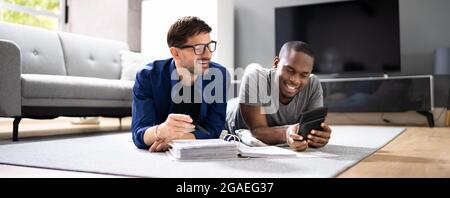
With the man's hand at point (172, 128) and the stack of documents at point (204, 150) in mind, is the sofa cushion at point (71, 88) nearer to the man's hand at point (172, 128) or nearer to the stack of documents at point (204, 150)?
the man's hand at point (172, 128)

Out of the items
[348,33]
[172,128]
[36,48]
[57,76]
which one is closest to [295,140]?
Answer: [172,128]

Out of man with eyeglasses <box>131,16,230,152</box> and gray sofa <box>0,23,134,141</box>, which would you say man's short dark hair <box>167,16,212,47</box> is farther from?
gray sofa <box>0,23,134,141</box>

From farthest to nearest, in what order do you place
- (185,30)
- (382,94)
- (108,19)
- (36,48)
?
(108,19), (382,94), (36,48), (185,30)

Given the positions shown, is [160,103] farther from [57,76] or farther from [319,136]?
[57,76]

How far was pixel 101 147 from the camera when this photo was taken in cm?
179

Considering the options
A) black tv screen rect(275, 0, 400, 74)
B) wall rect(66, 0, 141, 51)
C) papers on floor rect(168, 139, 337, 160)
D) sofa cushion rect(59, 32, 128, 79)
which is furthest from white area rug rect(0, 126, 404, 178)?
wall rect(66, 0, 141, 51)

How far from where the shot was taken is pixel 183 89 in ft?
4.96

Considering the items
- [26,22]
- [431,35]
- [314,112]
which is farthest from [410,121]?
[26,22]

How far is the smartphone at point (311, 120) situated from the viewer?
138 centimetres

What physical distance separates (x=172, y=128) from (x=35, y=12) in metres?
3.71

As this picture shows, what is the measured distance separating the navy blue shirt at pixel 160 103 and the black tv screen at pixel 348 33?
2.59 m

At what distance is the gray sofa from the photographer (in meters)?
2.00

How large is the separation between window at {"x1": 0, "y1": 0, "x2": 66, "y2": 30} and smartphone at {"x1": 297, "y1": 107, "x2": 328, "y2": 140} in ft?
12.1

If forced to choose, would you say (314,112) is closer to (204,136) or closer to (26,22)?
(204,136)
